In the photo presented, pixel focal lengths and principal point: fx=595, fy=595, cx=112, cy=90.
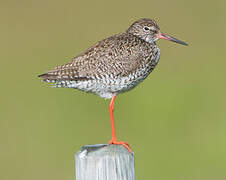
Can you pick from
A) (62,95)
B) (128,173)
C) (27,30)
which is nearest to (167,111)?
(62,95)

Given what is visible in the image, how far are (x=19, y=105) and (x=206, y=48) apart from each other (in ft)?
16.2

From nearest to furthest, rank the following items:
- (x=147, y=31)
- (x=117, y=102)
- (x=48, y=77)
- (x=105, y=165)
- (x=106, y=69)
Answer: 1. (x=105, y=165)
2. (x=48, y=77)
3. (x=106, y=69)
4. (x=147, y=31)
5. (x=117, y=102)

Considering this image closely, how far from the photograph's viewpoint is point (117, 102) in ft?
39.0

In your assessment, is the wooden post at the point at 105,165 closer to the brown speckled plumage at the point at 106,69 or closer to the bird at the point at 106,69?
the bird at the point at 106,69

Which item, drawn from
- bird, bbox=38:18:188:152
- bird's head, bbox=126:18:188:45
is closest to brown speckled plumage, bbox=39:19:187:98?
bird, bbox=38:18:188:152

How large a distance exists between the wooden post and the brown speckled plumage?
215cm

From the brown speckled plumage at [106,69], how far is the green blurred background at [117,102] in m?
3.11

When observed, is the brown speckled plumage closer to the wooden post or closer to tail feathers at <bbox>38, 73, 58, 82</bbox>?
tail feathers at <bbox>38, 73, 58, 82</bbox>

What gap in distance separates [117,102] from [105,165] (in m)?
6.94

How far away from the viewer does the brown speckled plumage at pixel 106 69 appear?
709cm

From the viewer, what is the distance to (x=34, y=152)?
10.5 meters

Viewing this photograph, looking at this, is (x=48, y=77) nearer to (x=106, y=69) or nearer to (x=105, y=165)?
(x=106, y=69)

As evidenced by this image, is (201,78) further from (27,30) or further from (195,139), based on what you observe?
(27,30)

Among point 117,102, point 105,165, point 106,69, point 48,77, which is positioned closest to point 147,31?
point 106,69
